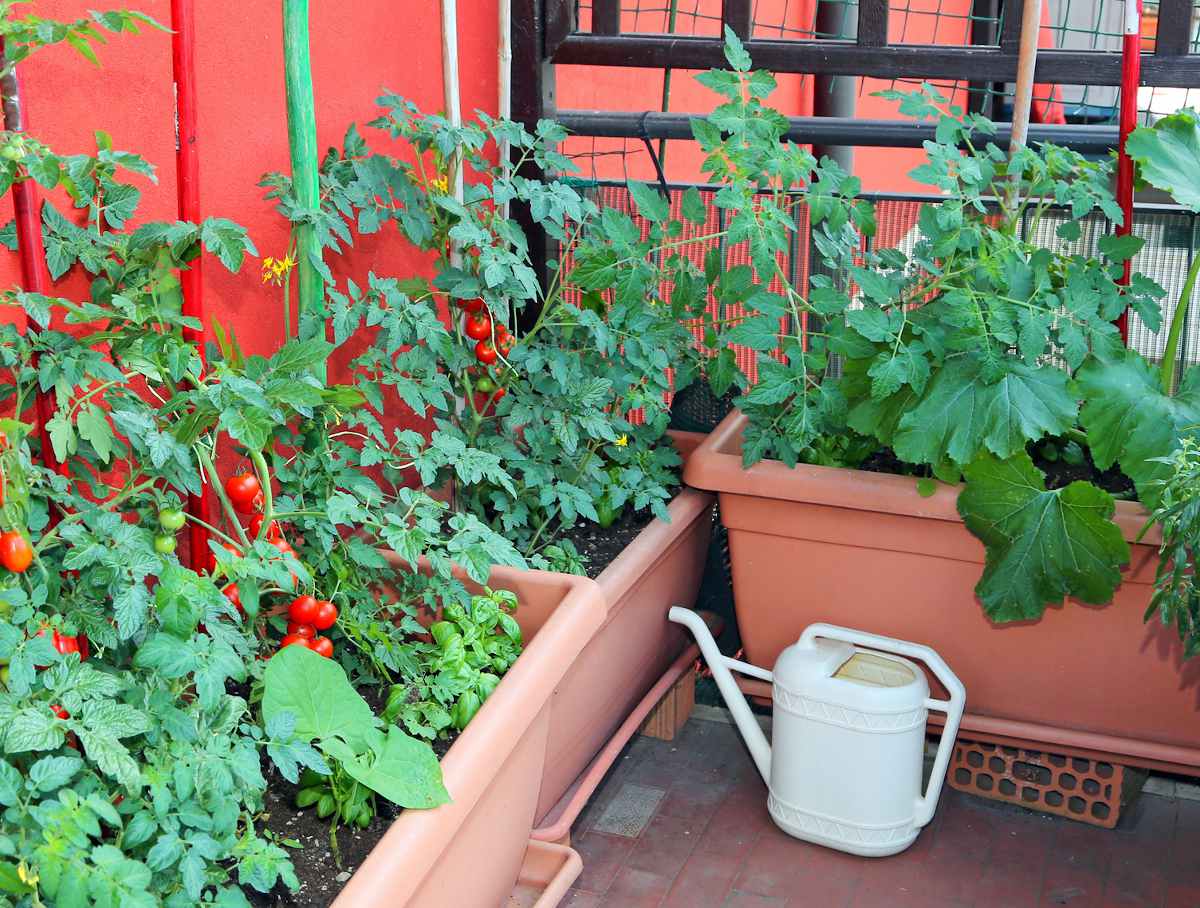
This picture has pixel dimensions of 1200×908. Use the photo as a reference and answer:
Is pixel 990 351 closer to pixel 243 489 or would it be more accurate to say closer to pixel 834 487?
pixel 834 487

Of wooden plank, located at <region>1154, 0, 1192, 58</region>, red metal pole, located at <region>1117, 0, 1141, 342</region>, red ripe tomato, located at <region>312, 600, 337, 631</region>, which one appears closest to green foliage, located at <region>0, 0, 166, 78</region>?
red ripe tomato, located at <region>312, 600, 337, 631</region>

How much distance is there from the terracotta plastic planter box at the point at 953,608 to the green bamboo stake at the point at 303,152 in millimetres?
874

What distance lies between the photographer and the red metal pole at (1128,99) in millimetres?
2432

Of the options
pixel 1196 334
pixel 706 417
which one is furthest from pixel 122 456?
pixel 1196 334

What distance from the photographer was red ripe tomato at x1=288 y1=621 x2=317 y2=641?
1829 mm

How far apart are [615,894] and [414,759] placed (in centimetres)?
82

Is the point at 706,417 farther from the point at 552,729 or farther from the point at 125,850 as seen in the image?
the point at 125,850

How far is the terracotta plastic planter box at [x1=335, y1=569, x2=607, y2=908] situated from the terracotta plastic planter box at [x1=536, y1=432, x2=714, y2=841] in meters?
0.15

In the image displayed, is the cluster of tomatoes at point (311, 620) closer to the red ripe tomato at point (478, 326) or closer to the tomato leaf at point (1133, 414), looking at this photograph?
the red ripe tomato at point (478, 326)

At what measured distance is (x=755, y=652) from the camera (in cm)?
271

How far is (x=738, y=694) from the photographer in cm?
251

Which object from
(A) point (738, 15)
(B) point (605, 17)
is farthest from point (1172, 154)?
(B) point (605, 17)

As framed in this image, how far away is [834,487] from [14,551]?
1.48 m

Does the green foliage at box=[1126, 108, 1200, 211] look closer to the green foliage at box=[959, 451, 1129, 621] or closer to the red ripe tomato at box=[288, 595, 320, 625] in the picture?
the green foliage at box=[959, 451, 1129, 621]
